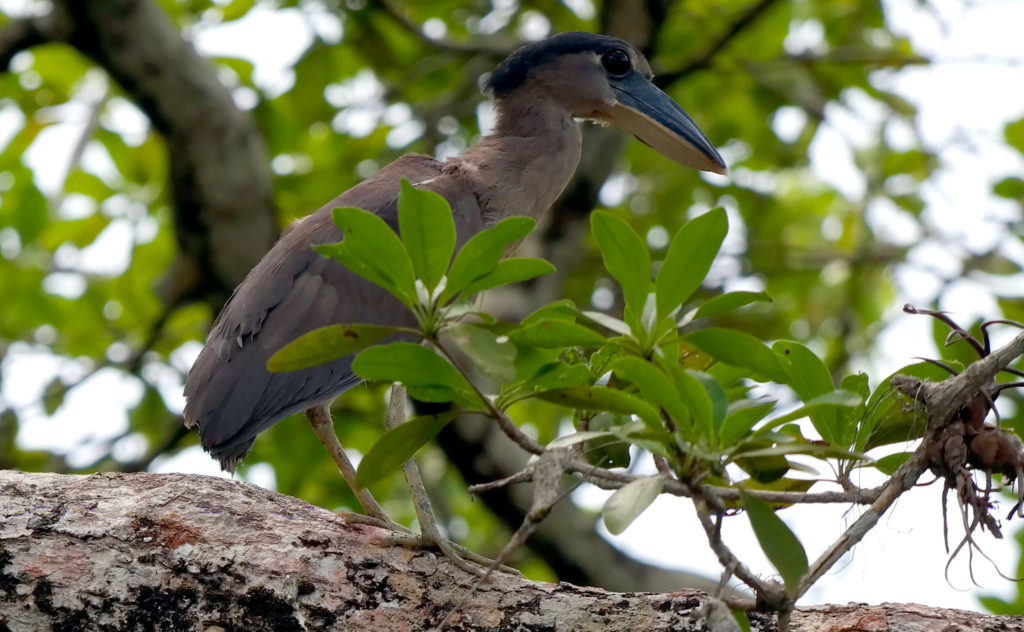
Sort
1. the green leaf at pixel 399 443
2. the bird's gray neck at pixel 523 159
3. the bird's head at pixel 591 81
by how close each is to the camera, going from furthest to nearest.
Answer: the bird's head at pixel 591 81, the bird's gray neck at pixel 523 159, the green leaf at pixel 399 443

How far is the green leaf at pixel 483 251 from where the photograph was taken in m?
1.54

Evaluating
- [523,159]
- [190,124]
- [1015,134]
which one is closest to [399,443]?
[523,159]

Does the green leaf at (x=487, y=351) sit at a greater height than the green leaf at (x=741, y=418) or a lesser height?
greater

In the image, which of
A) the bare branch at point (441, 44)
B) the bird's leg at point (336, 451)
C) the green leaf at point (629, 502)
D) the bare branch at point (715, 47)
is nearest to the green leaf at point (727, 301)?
the green leaf at point (629, 502)

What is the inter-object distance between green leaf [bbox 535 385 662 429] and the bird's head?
1.97 m

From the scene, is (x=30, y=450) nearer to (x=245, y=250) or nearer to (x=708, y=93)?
(x=245, y=250)

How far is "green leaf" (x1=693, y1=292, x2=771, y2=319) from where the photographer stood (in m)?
1.50

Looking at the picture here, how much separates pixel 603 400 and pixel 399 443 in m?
0.30

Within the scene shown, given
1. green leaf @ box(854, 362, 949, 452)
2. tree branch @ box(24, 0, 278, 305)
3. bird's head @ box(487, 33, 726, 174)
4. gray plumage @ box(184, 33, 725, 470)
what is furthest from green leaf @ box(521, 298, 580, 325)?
tree branch @ box(24, 0, 278, 305)

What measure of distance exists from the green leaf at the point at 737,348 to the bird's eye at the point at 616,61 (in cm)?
219

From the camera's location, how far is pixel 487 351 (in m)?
1.50

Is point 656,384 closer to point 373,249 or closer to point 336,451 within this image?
point 373,249

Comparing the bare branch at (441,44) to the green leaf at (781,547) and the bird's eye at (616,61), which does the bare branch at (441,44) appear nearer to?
the bird's eye at (616,61)

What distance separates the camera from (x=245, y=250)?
454 centimetres
